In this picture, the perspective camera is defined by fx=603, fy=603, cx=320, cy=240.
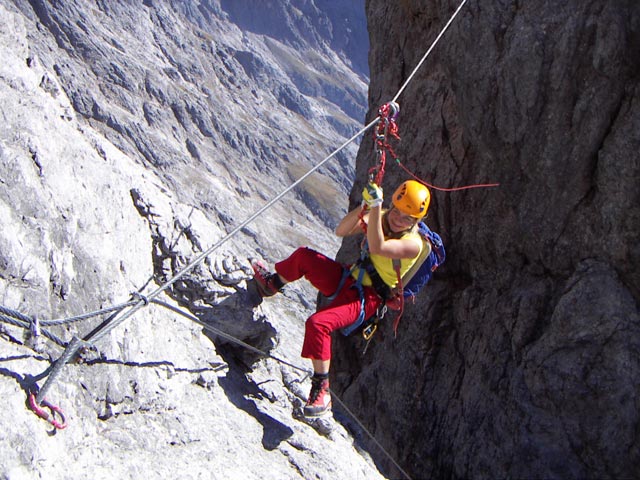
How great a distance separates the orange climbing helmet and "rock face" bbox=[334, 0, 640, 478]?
336cm

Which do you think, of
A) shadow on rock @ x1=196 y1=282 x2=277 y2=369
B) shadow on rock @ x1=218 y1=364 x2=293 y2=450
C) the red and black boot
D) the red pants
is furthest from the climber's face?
shadow on rock @ x1=218 y1=364 x2=293 y2=450

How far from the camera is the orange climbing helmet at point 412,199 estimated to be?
5.94 metres

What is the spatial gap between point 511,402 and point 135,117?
94.7 metres

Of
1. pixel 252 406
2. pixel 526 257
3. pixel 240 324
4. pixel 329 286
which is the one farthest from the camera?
pixel 526 257

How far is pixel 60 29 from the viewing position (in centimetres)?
9544

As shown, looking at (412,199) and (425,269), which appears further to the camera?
(425,269)

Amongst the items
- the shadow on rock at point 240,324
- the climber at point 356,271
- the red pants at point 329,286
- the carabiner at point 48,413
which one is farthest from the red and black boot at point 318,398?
the carabiner at point 48,413

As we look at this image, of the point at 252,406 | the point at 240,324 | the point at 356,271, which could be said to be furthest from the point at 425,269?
the point at 252,406

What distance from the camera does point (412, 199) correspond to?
597 cm

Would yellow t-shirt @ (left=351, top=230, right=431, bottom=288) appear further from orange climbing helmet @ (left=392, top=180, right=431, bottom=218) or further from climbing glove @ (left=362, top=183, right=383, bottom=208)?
climbing glove @ (left=362, top=183, right=383, bottom=208)

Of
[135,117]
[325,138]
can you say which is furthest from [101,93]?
[325,138]

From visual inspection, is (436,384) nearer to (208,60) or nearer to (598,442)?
(598,442)

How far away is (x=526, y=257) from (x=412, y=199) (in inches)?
150

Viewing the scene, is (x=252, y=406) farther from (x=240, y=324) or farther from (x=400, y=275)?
(x=400, y=275)
